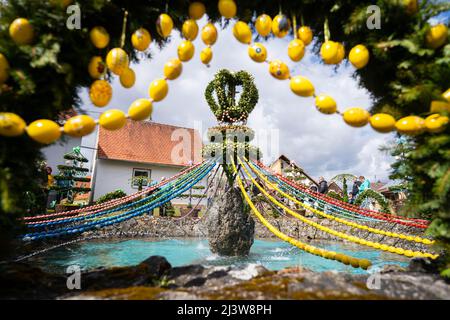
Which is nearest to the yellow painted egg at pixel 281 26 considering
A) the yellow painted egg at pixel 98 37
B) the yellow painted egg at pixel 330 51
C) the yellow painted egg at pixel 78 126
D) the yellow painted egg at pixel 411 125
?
the yellow painted egg at pixel 330 51

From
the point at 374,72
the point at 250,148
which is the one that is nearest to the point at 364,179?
the point at 250,148

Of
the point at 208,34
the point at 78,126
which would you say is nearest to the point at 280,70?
the point at 208,34

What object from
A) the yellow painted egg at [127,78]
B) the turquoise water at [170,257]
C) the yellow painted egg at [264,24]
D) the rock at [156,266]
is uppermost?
the yellow painted egg at [264,24]

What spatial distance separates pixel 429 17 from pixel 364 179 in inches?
450

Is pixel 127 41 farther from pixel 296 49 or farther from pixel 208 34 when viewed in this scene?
pixel 296 49

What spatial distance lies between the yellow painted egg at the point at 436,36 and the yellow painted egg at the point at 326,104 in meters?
0.87

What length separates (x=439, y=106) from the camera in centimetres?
204

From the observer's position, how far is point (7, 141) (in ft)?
6.66

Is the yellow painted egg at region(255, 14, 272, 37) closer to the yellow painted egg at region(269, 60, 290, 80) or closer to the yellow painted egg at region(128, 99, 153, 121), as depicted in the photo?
the yellow painted egg at region(269, 60, 290, 80)

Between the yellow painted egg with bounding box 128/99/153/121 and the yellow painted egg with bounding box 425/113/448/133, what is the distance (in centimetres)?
218

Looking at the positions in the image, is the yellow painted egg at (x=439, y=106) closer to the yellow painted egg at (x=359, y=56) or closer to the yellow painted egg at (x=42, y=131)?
the yellow painted egg at (x=359, y=56)

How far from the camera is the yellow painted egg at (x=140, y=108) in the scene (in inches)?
85.4
